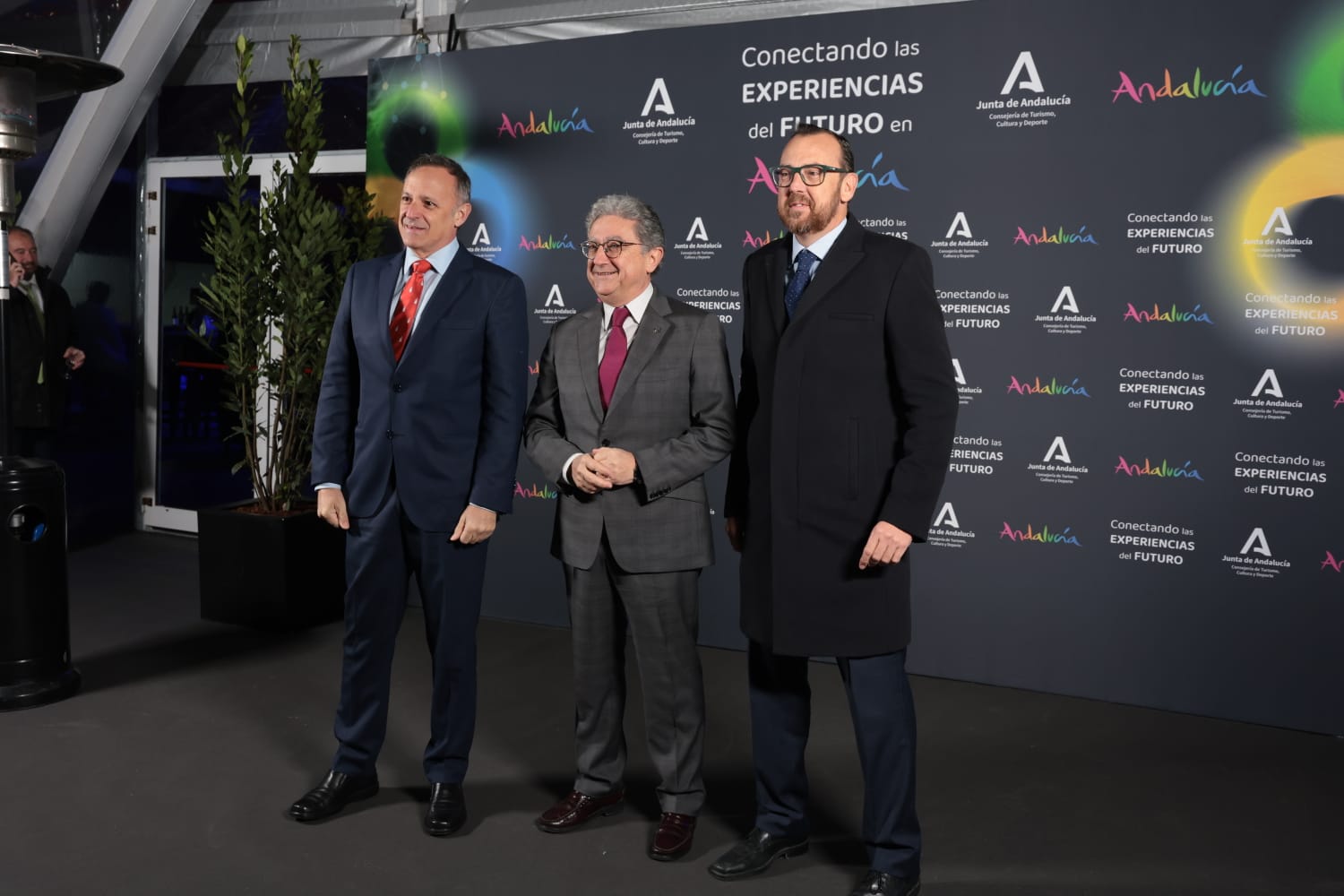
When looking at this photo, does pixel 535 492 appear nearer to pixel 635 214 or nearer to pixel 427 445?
pixel 427 445

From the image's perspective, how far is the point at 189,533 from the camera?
7.02 meters

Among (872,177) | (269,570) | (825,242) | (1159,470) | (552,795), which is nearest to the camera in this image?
(825,242)

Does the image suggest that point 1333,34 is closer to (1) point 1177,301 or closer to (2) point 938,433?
(1) point 1177,301

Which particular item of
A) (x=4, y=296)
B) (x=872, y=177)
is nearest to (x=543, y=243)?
(x=872, y=177)

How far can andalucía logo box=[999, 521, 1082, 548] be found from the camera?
4.34m

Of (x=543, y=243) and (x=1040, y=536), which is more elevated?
(x=543, y=243)

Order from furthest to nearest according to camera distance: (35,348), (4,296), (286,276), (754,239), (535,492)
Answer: (35,348)
(535,492)
(286,276)
(754,239)
(4,296)

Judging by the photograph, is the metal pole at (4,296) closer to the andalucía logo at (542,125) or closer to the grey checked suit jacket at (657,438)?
the andalucía logo at (542,125)

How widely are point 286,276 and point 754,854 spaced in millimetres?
3497

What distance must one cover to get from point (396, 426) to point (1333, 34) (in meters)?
3.32

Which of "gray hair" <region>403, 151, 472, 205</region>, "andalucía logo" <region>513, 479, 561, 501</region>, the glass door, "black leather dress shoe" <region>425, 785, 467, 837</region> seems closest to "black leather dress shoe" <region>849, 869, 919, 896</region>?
"black leather dress shoe" <region>425, 785, 467, 837</region>

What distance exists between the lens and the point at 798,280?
8.63ft

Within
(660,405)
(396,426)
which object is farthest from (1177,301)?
(396,426)

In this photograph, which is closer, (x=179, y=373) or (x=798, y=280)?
(x=798, y=280)
